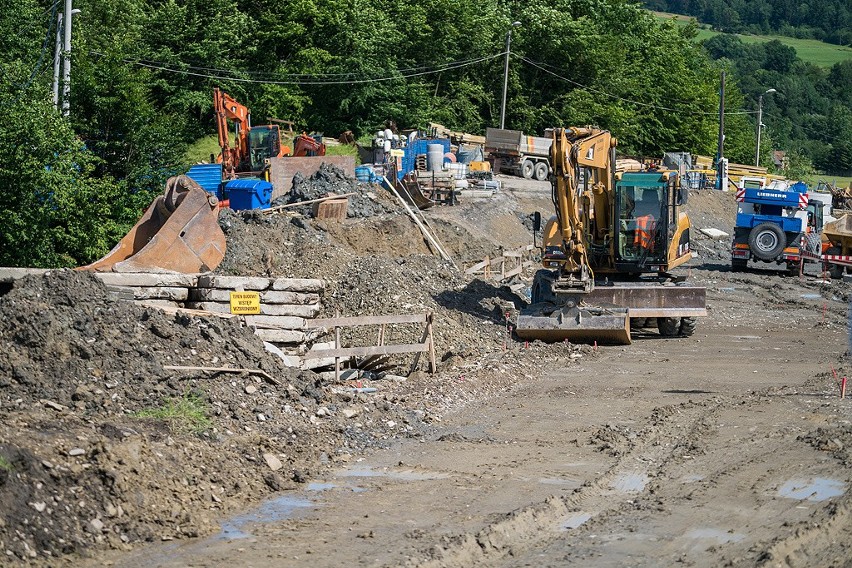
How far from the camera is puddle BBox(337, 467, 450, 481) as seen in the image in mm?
10148

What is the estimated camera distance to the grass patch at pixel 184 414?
10.2 metres

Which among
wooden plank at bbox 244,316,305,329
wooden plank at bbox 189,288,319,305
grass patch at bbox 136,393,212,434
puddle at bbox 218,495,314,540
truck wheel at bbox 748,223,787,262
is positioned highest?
truck wheel at bbox 748,223,787,262

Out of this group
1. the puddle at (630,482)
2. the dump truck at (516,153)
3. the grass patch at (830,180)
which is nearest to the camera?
the puddle at (630,482)

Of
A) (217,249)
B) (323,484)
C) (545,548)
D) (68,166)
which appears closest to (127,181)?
(68,166)

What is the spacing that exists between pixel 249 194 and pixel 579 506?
65.0ft

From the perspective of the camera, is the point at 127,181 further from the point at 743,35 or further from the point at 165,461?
the point at 743,35

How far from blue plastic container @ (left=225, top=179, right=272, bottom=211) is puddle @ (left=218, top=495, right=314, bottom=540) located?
18.9 metres

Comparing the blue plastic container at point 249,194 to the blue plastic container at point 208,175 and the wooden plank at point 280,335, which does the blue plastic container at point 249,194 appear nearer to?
the blue plastic container at point 208,175

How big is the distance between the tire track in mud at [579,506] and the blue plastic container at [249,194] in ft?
55.0

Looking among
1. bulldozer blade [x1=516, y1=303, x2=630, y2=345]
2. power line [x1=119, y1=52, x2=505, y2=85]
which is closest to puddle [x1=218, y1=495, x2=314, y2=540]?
bulldozer blade [x1=516, y1=303, x2=630, y2=345]

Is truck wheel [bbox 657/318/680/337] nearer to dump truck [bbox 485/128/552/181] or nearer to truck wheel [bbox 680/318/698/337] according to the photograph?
truck wheel [bbox 680/318/698/337]

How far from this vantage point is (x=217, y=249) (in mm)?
18641

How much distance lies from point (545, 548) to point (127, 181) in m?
16.9

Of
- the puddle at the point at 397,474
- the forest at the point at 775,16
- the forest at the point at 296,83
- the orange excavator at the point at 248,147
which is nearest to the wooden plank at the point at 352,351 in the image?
the puddle at the point at 397,474
